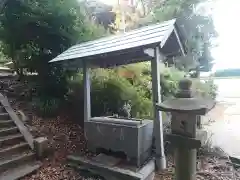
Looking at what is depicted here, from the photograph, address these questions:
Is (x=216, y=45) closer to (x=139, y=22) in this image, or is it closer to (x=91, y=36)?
(x=139, y=22)

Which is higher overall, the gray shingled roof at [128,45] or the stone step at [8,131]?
the gray shingled roof at [128,45]

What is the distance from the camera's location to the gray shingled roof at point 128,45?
335 cm

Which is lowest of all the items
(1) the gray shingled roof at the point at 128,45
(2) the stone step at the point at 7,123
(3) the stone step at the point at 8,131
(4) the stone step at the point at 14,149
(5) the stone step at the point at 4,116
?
(4) the stone step at the point at 14,149

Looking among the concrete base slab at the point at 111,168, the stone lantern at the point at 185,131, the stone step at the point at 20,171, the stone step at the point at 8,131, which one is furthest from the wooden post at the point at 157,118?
the stone step at the point at 8,131

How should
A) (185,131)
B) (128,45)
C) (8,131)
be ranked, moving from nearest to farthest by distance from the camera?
1. (185,131)
2. (128,45)
3. (8,131)

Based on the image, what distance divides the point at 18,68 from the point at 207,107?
26.0ft

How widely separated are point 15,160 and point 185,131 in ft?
11.4

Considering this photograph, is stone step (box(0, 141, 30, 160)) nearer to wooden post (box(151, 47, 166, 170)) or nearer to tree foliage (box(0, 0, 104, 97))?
tree foliage (box(0, 0, 104, 97))

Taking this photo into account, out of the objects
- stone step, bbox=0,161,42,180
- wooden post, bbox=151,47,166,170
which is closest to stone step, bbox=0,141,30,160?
stone step, bbox=0,161,42,180

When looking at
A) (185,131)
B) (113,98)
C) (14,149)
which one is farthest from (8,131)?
(185,131)

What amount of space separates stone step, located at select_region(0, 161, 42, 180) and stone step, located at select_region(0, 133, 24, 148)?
0.69m

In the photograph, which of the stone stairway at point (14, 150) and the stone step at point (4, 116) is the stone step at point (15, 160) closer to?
the stone stairway at point (14, 150)

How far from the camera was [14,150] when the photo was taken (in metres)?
4.35

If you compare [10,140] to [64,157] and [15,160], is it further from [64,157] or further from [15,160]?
[64,157]
